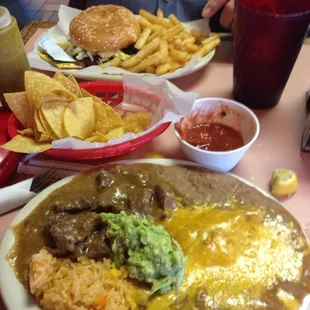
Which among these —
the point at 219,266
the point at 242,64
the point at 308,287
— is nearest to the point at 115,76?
the point at 242,64

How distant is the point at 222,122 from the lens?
60.6 inches

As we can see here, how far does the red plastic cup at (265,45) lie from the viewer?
1.49m

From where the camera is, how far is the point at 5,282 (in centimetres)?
105

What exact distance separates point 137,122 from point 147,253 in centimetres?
64

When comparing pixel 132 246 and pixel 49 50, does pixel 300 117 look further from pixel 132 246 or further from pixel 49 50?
pixel 49 50

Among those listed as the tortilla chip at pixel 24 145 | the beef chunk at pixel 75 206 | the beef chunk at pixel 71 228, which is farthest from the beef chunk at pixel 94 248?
the tortilla chip at pixel 24 145

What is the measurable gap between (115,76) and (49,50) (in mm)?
393

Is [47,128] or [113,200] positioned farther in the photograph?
[47,128]

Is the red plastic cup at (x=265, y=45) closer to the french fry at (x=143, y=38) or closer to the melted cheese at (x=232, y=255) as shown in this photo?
the french fry at (x=143, y=38)

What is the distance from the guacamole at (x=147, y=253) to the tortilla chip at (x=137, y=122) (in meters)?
0.51

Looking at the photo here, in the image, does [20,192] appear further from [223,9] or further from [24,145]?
[223,9]

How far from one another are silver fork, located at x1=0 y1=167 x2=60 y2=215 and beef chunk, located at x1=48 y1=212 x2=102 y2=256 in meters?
0.19

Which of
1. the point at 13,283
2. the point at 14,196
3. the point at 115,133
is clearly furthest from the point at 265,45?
the point at 13,283

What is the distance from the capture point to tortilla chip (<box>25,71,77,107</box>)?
146cm
